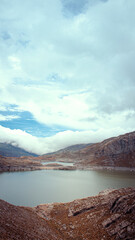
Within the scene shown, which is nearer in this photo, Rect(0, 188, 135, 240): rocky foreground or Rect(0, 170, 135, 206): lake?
A: Rect(0, 188, 135, 240): rocky foreground

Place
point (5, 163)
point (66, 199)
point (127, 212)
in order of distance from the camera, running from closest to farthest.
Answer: point (127, 212) < point (66, 199) < point (5, 163)

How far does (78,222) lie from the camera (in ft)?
88.2

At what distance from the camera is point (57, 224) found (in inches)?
1077

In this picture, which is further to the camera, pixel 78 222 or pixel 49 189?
pixel 49 189

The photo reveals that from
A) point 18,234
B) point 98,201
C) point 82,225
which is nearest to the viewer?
point 18,234

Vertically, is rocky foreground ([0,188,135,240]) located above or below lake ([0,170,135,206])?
above

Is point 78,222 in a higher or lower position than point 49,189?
higher

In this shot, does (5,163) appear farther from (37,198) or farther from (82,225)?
(82,225)

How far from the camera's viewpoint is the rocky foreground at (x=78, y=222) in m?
19.1

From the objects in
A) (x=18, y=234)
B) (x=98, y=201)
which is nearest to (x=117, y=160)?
(x=98, y=201)

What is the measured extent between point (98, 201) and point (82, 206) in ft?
11.3

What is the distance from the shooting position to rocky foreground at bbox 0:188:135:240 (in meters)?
19.1

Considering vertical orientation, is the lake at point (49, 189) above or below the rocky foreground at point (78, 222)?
below

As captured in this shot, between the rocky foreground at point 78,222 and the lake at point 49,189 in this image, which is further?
the lake at point 49,189
